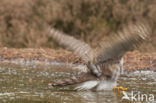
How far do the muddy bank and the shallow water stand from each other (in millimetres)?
1448

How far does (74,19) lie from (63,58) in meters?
4.93

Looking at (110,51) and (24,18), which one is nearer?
(110,51)

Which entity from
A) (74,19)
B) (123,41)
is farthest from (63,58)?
(123,41)

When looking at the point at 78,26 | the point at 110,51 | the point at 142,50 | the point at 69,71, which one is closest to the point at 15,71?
the point at 69,71

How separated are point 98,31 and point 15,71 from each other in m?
7.67

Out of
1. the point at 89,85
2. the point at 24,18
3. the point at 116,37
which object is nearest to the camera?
the point at 116,37

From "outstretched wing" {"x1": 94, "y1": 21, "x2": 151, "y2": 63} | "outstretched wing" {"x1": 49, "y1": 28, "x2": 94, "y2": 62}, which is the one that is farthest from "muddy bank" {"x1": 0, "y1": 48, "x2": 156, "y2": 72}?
"outstretched wing" {"x1": 94, "y1": 21, "x2": 151, "y2": 63}

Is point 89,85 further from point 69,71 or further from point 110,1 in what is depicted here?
point 110,1

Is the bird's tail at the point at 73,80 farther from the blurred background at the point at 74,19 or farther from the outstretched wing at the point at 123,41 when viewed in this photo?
the blurred background at the point at 74,19

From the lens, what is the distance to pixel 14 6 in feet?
65.4

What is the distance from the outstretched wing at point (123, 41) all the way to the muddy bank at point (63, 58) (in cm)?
439

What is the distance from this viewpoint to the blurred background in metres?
17.9

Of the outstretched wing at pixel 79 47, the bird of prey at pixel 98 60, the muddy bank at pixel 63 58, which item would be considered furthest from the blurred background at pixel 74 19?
the outstretched wing at pixel 79 47

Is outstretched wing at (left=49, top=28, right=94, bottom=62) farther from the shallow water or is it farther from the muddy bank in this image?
the muddy bank
